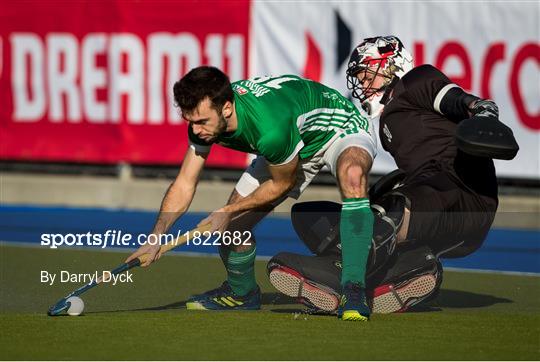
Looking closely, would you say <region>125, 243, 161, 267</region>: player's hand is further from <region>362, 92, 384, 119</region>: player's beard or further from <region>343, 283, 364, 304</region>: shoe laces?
<region>362, 92, 384, 119</region>: player's beard

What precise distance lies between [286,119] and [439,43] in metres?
5.71

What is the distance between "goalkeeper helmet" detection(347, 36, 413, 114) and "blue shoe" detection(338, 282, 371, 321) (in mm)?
1565

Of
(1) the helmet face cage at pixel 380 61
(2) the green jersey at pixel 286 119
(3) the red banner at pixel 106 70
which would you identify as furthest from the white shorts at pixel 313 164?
(3) the red banner at pixel 106 70

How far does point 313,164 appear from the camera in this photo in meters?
7.76

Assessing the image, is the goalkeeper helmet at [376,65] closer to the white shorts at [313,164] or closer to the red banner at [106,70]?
the white shorts at [313,164]

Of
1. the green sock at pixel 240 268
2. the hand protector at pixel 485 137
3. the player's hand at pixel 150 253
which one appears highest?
the hand protector at pixel 485 137

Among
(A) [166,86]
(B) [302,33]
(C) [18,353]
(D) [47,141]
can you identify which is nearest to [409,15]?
(B) [302,33]

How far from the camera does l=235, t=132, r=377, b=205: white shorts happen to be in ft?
24.6

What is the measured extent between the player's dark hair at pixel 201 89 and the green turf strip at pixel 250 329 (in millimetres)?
1131

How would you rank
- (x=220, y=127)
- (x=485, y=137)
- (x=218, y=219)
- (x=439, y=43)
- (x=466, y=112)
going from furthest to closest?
(x=439, y=43) → (x=466, y=112) → (x=218, y=219) → (x=485, y=137) → (x=220, y=127)

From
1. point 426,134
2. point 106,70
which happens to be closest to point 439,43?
point 106,70

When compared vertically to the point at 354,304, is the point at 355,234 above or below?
above

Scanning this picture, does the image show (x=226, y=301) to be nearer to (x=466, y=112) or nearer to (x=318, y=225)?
(x=318, y=225)

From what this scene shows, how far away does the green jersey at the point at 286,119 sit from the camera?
710 centimetres
